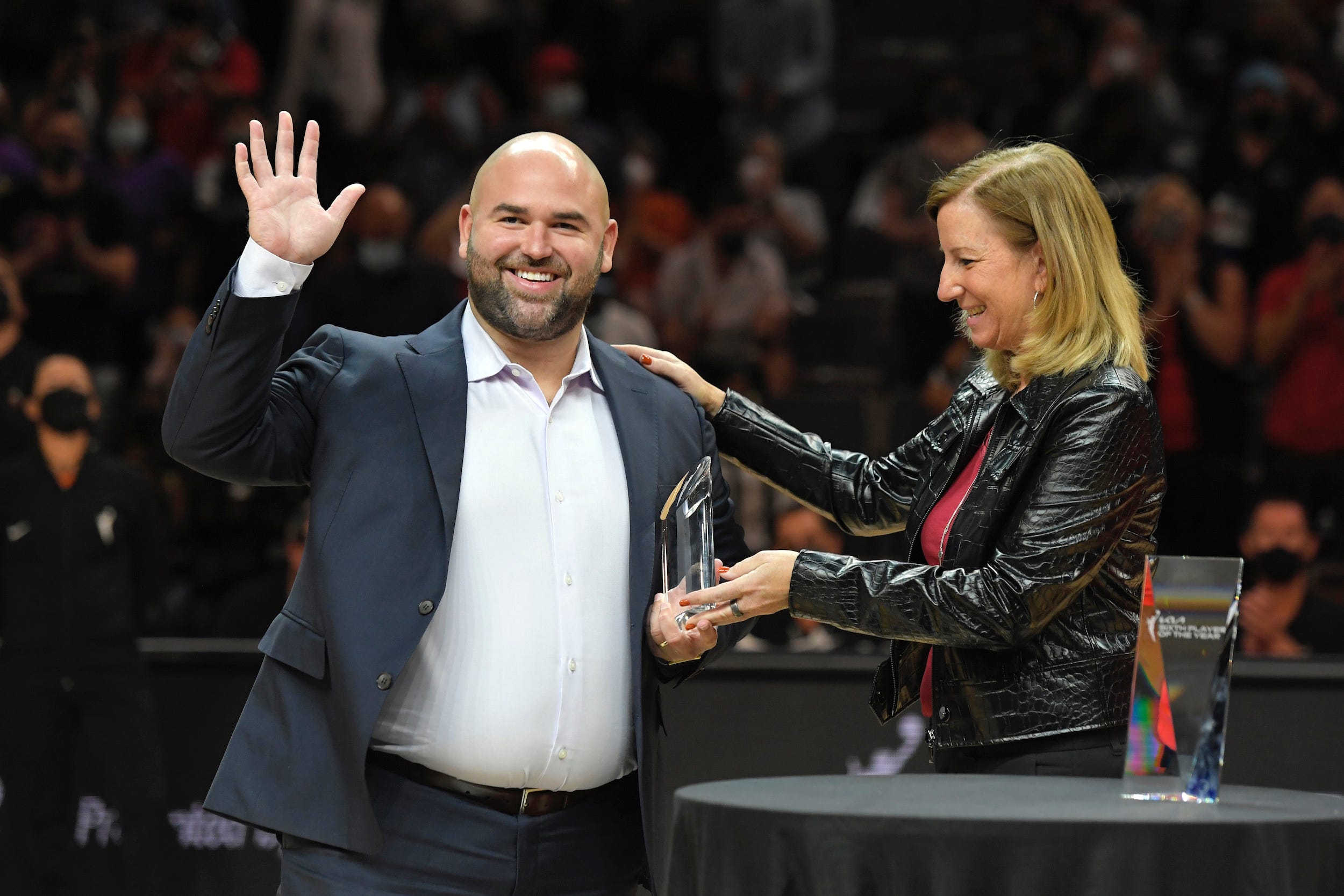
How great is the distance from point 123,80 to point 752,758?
6.85 metres

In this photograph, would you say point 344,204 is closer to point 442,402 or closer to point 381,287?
point 442,402

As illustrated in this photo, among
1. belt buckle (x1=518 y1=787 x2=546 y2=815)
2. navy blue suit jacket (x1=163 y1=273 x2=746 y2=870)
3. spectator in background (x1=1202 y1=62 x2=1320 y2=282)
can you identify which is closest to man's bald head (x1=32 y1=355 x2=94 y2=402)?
navy blue suit jacket (x1=163 y1=273 x2=746 y2=870)

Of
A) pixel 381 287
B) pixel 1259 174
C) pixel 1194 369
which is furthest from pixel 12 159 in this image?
pixel 1259 174

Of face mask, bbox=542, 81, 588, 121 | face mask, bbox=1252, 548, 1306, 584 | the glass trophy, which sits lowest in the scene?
the glass trophy

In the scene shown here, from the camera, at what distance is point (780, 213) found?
9055mm

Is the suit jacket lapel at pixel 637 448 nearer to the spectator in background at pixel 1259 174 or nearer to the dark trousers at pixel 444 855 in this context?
the dark trousers at pixel 444 855

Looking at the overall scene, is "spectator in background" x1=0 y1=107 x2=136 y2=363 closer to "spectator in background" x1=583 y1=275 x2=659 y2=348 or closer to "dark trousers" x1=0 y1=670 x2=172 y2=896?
"spectator in background" x1=583 y1=275 x2=659 y2=348

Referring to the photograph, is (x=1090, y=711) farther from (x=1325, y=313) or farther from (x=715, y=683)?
(x=1325, y=313)

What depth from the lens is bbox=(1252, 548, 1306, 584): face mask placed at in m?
5.62

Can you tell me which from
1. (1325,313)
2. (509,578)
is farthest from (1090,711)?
(1325,313)

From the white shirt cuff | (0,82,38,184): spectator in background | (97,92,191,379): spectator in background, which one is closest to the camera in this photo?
the white shirt cuff

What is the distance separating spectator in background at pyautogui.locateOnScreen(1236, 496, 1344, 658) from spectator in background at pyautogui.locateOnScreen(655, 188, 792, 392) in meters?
2.84

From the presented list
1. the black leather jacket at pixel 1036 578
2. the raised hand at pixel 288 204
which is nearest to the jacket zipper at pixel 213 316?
the raised hand at pixel 288 204

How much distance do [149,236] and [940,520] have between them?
6.88 metres
